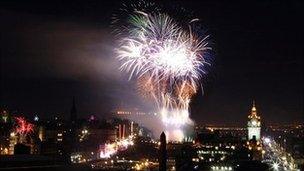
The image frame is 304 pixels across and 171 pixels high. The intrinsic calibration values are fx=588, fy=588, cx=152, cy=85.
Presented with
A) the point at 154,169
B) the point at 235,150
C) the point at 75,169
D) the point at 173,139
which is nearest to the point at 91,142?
the point at 173,139

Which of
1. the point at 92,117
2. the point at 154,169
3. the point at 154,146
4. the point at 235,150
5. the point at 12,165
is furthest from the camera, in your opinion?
the point at 92,117

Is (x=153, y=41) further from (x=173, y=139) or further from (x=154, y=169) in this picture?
(x=173, y=139)

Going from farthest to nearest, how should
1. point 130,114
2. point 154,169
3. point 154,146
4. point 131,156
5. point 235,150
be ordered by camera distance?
point 130,114, point 235,150, point 154,146, point 131,156, point 154,169

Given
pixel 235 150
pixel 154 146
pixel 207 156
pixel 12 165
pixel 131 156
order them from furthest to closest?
pixel 235 150 < pixel 207 156 < pixel 154 146 < pixel 131 156 < pixel 12 165

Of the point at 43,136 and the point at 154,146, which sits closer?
the point at 154,146

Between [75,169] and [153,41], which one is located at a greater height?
[153,41]

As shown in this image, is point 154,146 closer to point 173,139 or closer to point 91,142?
point 173,139

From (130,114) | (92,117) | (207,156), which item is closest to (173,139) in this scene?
(207,156)

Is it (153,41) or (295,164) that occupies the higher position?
(153,41)

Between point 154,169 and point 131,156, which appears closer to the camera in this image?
point 154,169
